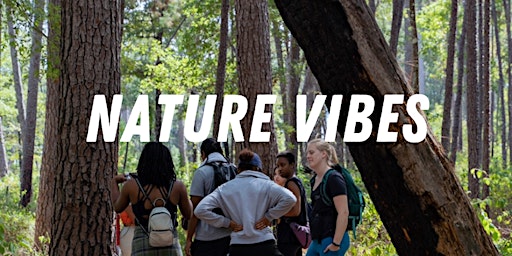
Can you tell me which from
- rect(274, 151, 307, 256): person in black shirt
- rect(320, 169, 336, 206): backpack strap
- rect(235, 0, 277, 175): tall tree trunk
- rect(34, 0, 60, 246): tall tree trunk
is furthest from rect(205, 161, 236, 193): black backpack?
rect(34, 0, 60, 246): tall tree trunk

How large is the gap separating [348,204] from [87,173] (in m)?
2.62

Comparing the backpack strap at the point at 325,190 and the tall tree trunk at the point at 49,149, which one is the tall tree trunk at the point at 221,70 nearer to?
the tall tree trunk at the point at 49,149

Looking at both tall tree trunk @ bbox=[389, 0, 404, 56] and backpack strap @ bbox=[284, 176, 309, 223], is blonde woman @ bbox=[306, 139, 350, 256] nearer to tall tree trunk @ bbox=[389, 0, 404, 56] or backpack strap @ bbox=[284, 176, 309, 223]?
backpack strap @ bbox=[284, 176, 309, 223]

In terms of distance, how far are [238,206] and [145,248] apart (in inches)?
35.3

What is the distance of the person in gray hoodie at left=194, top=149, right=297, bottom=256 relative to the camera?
636cm

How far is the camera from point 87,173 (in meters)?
7.31

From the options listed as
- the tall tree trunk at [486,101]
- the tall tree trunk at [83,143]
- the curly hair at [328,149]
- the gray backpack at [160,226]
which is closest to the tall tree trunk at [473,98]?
the tall tree trunk at [486,101]

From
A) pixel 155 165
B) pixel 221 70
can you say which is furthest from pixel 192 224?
pixel 221 70

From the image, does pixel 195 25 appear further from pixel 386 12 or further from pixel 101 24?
pixel 386 12

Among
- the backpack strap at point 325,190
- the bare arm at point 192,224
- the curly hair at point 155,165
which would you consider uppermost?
the curly hair at point 155,165

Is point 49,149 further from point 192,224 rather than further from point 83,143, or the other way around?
point 192,224

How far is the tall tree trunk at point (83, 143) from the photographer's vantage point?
7293 mm

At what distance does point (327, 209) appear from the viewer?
6.49 meters

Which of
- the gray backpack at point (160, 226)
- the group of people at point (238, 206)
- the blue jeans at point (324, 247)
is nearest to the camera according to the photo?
the gray backpack at point (160, 226)
